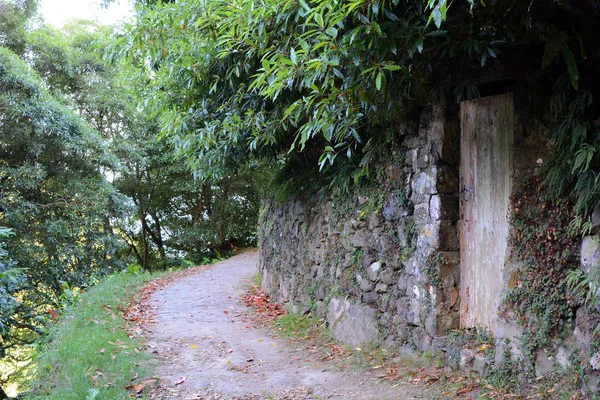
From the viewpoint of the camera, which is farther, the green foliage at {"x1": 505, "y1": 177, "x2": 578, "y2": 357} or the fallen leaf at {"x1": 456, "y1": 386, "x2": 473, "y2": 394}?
the fallen leaf at {"x1": 456, "y1": 386, "x2": 473, "y2": 394}

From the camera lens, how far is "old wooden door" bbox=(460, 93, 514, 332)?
4359 mm

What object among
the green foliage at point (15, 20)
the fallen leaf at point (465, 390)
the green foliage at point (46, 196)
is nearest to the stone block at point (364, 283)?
the fallen leaf at point (465, 390)

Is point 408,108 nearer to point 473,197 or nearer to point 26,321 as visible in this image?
point 473,197

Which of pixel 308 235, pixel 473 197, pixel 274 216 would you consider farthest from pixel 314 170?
pixel 473 197

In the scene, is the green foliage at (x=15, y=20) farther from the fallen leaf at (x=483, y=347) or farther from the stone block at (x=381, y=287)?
the fallen leaf at (x=483, y=347)

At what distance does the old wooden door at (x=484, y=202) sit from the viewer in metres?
4.36

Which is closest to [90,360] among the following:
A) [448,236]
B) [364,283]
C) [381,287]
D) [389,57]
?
[364,283]

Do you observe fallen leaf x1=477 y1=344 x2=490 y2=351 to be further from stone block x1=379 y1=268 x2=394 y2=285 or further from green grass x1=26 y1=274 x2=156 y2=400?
green grass x1=26 y1=274 x2=156 y2=400

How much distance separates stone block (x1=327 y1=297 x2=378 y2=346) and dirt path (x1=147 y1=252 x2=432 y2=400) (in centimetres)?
59

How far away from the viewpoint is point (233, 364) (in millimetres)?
5836

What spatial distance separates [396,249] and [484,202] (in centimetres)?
128

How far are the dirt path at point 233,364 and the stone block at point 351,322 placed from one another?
59 cm

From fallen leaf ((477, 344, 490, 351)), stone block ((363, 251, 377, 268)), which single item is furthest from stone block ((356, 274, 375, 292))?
fallen leaf ((477, 344, 490, 351))

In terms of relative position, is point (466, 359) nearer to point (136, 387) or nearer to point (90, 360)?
point (136, 387)
